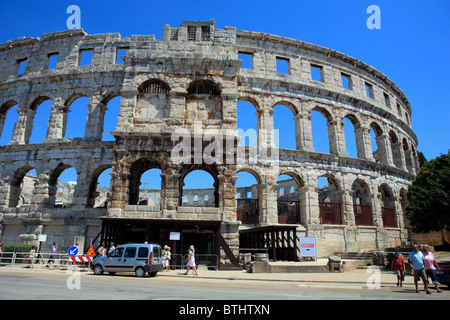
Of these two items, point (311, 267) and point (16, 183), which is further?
point (16, 183)

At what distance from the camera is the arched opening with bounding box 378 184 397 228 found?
22.8 m

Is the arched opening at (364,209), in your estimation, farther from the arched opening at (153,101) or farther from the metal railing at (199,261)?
the arched opening at (153,101)

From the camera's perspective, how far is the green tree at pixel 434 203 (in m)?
13.2

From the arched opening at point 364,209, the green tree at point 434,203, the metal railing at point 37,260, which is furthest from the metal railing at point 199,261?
the arched opening at point 364,209

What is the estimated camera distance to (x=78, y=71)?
21375mm

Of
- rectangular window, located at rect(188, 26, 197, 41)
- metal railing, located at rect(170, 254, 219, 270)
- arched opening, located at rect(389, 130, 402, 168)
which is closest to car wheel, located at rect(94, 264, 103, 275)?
metal railing, located at rect(170, 254, 219, 270)

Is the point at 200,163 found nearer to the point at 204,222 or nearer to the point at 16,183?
the point at 204,222

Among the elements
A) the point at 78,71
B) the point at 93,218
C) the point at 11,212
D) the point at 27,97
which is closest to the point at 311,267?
the point at 93,218

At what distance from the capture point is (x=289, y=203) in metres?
31.2

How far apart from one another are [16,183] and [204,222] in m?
15.3

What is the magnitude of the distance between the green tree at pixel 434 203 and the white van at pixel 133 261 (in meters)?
13.0

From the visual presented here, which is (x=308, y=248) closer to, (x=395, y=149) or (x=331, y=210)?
(x=331, y=210)

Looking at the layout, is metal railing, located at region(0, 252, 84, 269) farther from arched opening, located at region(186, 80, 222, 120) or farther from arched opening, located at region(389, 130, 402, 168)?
arched opening, located at region(389, 130, 402, 168)

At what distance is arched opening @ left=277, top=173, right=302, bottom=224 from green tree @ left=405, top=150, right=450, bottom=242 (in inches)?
280
